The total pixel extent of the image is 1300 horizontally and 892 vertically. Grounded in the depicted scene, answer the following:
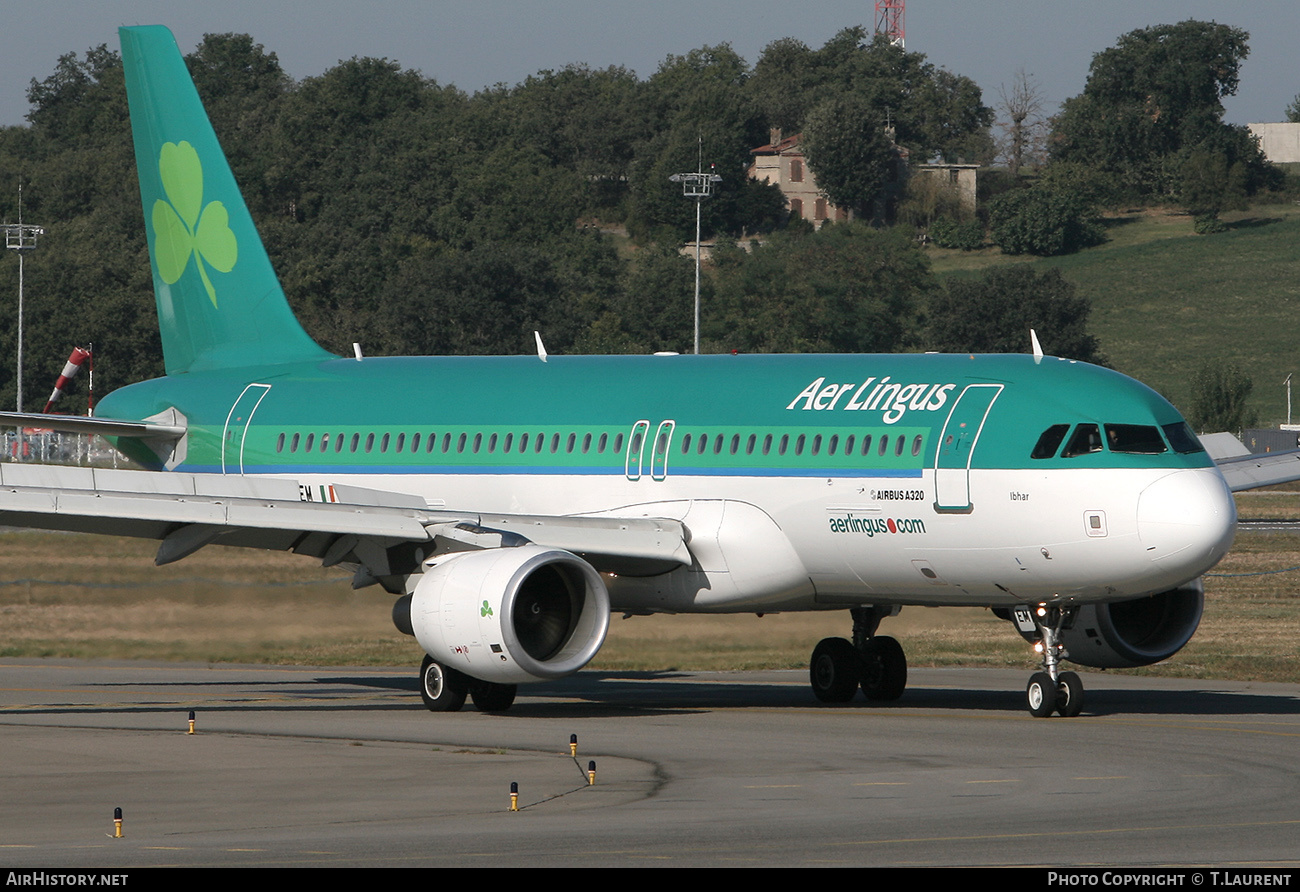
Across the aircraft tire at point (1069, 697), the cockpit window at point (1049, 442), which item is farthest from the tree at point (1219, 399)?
the cockpit window at point (1049, 442)

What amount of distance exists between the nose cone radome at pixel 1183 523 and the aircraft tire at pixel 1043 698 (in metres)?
2.48

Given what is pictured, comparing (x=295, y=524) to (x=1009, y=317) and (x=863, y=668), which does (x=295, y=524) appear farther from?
(x=1009, y=317)

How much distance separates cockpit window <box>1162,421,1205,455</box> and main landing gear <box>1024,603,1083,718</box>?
7.80ft

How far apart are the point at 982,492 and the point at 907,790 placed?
6339 mm

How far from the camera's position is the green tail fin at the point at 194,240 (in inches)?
1284

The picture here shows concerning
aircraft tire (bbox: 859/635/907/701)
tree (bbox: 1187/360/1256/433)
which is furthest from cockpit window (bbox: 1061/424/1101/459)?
tree (bbox: 1187/360/1256/433)

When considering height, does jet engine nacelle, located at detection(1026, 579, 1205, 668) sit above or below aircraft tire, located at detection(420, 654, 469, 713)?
above

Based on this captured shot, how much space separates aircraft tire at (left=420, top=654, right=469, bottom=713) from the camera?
25422 mm

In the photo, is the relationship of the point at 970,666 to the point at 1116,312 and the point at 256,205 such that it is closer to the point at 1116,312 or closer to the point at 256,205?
the point at 1116,312

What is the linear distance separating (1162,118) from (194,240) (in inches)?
6842

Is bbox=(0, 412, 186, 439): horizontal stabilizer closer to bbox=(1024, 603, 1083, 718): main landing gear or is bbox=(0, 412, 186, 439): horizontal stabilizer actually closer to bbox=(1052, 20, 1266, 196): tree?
bbox=(1024, 603, 1083, 718): main landing gear

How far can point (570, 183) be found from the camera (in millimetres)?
173125

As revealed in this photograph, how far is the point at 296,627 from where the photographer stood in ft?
100

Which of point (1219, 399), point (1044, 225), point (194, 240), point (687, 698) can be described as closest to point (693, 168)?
point (1044, 225)
